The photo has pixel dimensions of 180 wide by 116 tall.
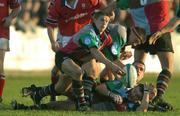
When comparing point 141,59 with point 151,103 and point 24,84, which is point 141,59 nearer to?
point 151,103

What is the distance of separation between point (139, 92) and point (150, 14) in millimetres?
1787

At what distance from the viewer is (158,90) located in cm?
1296

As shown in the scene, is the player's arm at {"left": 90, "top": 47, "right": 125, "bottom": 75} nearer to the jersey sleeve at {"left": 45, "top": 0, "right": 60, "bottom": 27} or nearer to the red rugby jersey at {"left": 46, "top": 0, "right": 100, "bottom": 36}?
the red rugby jersey at {"left": 46, "top": 0, "right": 100, "bottom": 36}

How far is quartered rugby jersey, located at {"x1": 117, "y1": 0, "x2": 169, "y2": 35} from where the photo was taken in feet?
43.9

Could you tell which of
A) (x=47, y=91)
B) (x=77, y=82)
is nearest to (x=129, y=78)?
(x=77, y=82)

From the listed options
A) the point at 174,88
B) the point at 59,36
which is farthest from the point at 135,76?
the point at 174,88

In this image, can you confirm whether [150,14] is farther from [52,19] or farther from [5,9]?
[5,9]

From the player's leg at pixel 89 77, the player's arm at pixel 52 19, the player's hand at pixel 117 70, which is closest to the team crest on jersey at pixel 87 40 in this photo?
the player's hand at pixel 117 70

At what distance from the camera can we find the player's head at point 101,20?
12.1 meters

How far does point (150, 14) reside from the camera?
44.2ft

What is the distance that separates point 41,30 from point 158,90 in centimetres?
1310

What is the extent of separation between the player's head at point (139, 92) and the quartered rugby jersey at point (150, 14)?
143 centimetres

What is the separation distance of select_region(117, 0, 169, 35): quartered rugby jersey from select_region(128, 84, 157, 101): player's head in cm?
143

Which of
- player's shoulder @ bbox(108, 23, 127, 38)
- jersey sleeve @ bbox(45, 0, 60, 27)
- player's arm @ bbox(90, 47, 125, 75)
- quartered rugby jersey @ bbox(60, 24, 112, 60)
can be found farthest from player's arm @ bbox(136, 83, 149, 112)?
jersey sleeve @ bbox(45, 0, 60, 27)
